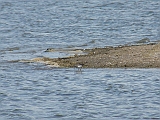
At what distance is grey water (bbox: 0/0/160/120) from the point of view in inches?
584

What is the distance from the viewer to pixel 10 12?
134ft

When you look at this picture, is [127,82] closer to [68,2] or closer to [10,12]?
[10,12]

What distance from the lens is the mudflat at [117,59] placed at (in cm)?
1936

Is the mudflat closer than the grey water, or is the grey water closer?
the grey water

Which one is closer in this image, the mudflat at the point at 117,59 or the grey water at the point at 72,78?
the grey water at the point at 72,78

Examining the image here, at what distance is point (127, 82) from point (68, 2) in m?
30.6

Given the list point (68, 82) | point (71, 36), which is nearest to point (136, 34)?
point (71, 36)

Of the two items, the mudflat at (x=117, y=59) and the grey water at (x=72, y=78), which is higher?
the mudflat at (x=117, y=59)

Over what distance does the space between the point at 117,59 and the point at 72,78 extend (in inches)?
88.4

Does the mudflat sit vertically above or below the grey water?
above

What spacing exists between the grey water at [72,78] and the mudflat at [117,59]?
0.47 m

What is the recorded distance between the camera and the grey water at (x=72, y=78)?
1484cm

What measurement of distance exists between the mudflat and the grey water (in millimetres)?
466

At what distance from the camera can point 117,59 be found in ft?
65.7
